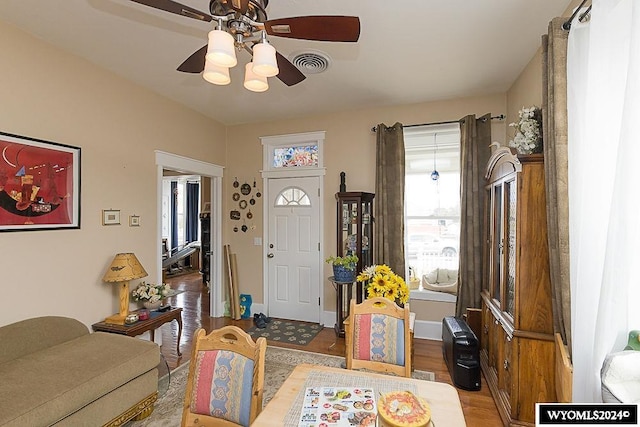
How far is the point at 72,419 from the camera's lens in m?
1.84

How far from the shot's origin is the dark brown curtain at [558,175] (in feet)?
5.98

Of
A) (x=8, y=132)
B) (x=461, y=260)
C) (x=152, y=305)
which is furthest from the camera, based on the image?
(x=461, y=260)

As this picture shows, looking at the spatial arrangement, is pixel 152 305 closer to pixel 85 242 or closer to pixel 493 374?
pixel 85 242

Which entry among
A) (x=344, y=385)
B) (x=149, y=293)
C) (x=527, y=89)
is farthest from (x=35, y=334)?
(x=527, y=89)

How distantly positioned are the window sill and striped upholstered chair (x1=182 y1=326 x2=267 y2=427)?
2.98 metres

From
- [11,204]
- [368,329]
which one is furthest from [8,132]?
[368,329]

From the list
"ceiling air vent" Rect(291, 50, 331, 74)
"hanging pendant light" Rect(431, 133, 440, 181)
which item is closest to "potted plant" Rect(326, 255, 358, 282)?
"hanging pendant light" Rect(431, 133, 440, 181)

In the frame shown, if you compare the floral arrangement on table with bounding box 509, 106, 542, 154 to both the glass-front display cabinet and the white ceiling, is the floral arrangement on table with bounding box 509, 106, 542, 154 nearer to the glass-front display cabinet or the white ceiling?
the white ceiling

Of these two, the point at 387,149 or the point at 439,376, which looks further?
the point at 387,149

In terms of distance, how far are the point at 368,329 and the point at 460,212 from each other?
2.33m

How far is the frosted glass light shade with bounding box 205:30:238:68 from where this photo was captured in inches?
53.6

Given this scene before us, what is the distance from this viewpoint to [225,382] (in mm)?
1336

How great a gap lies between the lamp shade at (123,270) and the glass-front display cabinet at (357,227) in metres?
2.19

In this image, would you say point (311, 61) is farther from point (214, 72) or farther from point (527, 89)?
point (527, 89)
